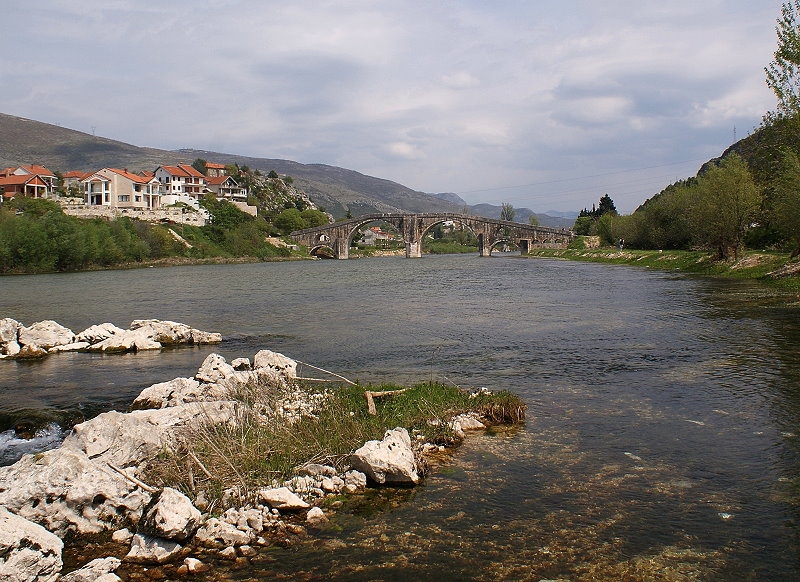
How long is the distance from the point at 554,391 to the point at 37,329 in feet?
60.8

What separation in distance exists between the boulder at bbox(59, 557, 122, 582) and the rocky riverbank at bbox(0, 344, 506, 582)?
11 mm

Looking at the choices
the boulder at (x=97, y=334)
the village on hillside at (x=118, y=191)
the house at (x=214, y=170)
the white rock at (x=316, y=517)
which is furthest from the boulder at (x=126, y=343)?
the house at (x=214, y=170)

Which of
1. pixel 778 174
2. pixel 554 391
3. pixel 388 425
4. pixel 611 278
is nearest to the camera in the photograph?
pixel 388 425

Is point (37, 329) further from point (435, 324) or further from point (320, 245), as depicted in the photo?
point (320, 245)

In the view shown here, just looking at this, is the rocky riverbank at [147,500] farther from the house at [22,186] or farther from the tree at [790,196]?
the house at [22,186]

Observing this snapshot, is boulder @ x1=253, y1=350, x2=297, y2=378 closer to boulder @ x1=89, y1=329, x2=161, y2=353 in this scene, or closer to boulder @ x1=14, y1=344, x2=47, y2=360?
boulder @ x1=89, y1=329, x2=161, y2=353

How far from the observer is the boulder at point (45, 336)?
72.8 feet

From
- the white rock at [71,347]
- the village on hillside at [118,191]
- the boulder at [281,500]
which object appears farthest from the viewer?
the village on hillside at [118,191]

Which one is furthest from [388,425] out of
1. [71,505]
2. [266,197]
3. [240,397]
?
[266,197]

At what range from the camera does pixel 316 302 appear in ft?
125

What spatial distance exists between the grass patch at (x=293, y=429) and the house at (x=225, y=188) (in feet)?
490

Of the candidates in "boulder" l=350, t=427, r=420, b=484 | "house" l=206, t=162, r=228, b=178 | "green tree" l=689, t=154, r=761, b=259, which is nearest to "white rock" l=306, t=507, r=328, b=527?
"boulder" l=350, t=427, r=420, b=484

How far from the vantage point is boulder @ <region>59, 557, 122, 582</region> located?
21.8 feet

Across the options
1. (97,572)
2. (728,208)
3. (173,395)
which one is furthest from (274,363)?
(728,208)
